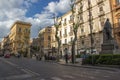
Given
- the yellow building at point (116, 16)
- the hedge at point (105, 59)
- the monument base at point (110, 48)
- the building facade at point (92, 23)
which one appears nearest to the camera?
the hedge at point (105, 59)

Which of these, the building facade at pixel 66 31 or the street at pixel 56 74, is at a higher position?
the building facade at pixel 66 31

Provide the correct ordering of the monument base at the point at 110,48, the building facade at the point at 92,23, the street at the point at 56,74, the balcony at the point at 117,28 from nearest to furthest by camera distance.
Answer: the street at the point at 56,74
the monument base at the point at 110,48
the balcony at the point at 117,28
the building facade at the point at 92,23

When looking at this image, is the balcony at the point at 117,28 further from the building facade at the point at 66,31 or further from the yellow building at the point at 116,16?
the building facade at the point at 66,31

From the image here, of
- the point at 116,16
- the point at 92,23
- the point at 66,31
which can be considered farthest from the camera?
the point at 66,31

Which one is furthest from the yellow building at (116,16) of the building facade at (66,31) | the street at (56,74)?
the street at (56,74)

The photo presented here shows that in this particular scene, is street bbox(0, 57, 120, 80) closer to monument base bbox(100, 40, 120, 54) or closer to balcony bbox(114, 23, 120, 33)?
monument base bbox(100, 40, 120, 54)

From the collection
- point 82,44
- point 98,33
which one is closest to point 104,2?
point 98,33

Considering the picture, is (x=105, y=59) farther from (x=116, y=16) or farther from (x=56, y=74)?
(x=116, y=16)

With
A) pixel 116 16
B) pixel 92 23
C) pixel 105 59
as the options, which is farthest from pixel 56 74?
pixel 92 23

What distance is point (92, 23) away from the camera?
5072cm

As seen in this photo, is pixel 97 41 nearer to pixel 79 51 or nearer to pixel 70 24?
pixel 79 51

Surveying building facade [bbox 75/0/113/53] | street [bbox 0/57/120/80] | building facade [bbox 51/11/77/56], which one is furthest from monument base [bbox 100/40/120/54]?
building facade [bbox 51/11/77/56]

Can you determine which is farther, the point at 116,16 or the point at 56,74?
the point at 116,16

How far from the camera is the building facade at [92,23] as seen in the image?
46.4 meters
